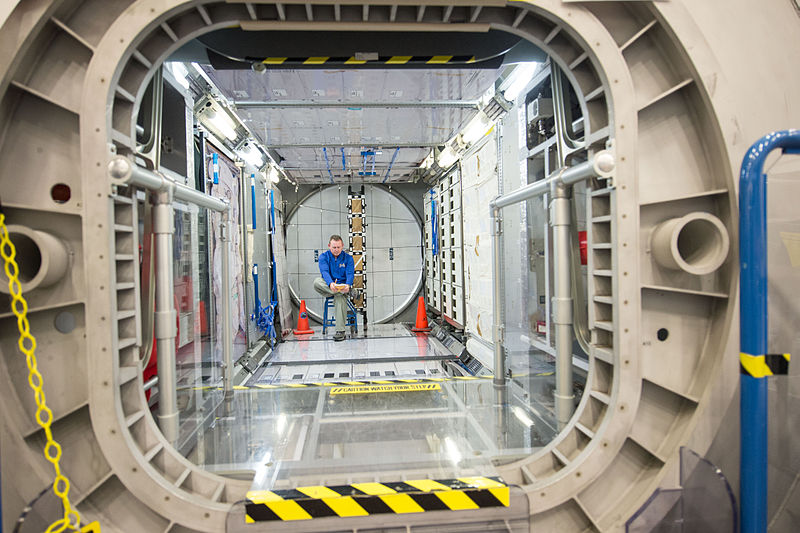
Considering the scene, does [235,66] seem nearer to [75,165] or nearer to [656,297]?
[75,165]

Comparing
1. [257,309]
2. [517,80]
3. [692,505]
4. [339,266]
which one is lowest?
[692,505]

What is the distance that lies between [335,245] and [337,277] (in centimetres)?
72

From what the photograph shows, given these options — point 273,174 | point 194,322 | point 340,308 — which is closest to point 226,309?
point 194,322

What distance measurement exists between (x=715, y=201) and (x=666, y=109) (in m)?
0.59

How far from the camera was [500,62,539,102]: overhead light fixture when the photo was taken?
13.6 ft

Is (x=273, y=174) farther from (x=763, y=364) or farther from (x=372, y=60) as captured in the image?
(x=763, y=364)

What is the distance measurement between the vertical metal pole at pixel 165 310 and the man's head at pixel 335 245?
612cm

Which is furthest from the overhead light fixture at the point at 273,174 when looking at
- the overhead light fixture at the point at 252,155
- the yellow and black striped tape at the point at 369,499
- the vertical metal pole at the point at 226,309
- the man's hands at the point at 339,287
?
the yellow and black striped tape at the point at 369,499

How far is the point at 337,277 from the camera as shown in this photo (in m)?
8.94

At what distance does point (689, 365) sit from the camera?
2346 mm

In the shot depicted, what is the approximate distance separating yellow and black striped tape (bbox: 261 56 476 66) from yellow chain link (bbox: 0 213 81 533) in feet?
6.32

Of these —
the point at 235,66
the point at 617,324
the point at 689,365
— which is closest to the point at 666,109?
the point at 617,324

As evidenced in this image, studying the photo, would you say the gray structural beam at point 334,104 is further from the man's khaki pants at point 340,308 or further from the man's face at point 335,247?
the man's khaki pants at point 340,308

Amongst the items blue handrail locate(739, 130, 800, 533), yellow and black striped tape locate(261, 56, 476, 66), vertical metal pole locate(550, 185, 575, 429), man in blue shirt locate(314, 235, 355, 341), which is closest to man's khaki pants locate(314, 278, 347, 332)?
man in blue shirt locate(314, 235, 355, 341)
